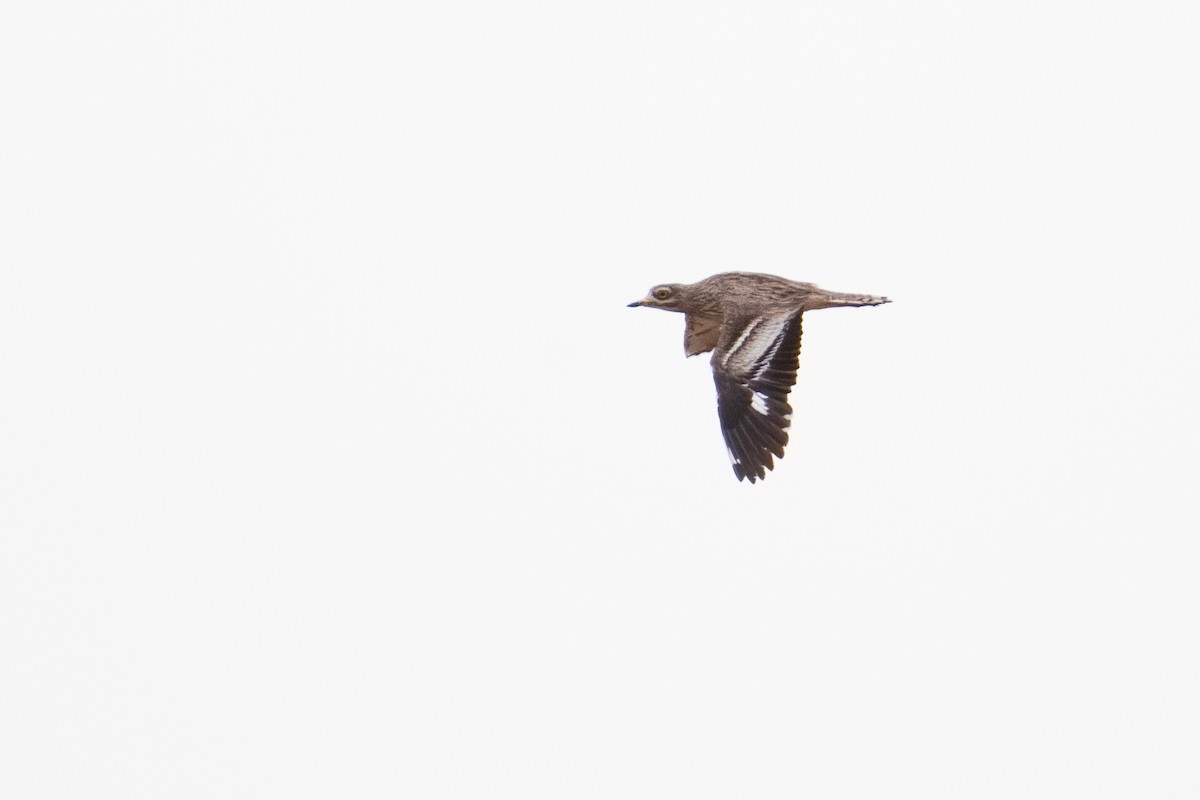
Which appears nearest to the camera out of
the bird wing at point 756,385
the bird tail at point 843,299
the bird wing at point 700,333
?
the bird wing at point 756,385

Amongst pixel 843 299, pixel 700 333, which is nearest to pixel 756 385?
pixel 843 299

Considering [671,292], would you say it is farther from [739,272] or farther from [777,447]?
[777,447]

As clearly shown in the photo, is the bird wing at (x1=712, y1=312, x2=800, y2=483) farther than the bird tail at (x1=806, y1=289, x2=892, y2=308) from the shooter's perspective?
No

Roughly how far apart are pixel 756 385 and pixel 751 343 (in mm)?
746

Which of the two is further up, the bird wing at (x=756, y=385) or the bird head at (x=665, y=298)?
the bird head at (x=665, y=298)

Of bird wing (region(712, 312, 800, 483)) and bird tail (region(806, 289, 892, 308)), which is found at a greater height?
bird tail (region(806, 289, 892, 308))

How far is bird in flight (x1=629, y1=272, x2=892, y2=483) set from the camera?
24.5 metres

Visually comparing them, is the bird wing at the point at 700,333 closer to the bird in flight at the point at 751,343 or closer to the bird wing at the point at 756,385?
the bird in flight at the point at 751,343

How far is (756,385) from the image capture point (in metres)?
24.8

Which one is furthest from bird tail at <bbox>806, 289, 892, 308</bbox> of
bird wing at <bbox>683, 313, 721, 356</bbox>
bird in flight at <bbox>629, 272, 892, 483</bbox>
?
bird wing at <bbox>683, 313, 721, 356</bbox>

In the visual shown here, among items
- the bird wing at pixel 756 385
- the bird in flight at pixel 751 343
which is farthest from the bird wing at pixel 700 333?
the bird wing at pixel 756 385

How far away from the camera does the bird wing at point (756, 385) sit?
24438 millimetres

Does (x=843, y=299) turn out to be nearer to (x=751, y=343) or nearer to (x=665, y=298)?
(x=751, y=343)

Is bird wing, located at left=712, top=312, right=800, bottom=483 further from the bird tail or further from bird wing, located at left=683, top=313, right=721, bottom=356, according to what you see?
bird wing, located at left=683, top=313, right=721, bottom=356
